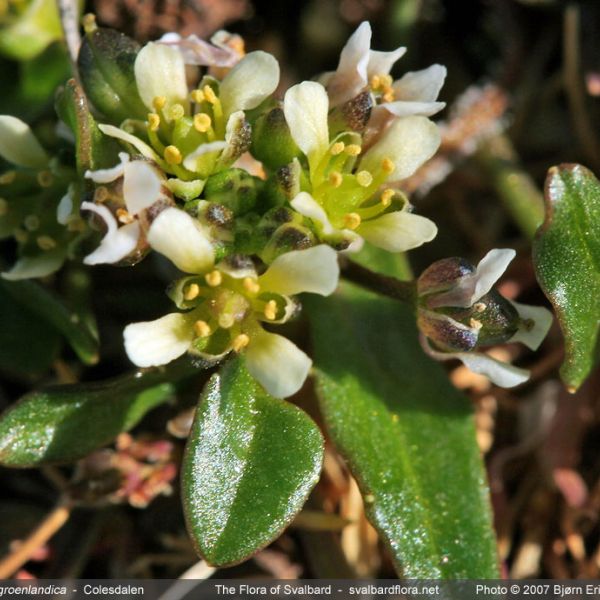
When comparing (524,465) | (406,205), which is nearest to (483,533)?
(524,465)

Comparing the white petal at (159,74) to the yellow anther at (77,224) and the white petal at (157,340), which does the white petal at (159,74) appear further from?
the white petal at (157,340)

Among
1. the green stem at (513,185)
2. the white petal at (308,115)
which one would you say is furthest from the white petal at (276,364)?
the green stem at (513,185)

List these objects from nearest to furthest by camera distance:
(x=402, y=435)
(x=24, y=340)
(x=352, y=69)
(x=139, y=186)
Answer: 1. (x=139, y=186)
2. (x=352, y=69)
3. (x=402, y=435)
4. (x=24, y=340)

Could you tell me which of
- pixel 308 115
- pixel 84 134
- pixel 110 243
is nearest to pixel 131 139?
pixel 84 134

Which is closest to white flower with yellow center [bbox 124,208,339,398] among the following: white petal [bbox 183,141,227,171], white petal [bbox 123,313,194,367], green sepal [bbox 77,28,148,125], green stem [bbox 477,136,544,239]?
white petal [bbox 123,313,194,367]

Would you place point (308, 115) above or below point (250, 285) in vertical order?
above

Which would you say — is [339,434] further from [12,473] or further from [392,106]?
[12,473]

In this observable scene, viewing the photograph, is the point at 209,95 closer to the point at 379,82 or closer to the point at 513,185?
the point at 379,82
